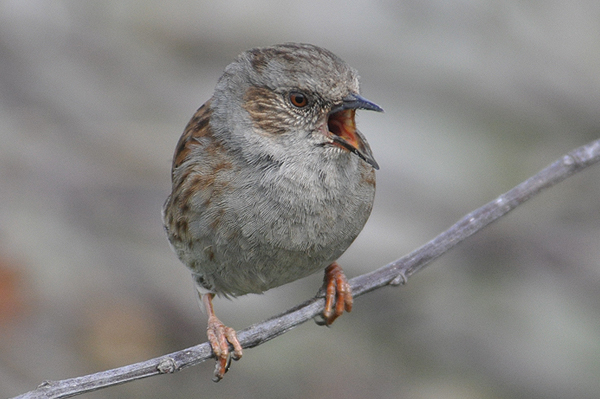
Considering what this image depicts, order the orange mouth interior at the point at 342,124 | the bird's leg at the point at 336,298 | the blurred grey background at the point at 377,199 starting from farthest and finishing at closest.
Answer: the blurred grey background at the point at 377,199 → the bird's leg at the point at 336,298 → the orange mouth interior at the point at 342,124

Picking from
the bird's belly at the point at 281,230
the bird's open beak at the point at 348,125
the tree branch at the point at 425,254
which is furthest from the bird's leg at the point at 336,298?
the bird's open beak at the point at 348,125

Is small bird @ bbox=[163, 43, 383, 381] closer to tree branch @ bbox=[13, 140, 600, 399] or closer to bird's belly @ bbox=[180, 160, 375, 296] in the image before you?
bird's belly @ bbox=[180, 160, 375, 296]

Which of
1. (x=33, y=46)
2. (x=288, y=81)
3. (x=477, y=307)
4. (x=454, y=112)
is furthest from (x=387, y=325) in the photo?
(x=33, y=46)

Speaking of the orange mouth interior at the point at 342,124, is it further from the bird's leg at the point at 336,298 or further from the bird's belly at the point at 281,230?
the bird's leg at the point at 336,298

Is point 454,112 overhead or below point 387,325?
overhead

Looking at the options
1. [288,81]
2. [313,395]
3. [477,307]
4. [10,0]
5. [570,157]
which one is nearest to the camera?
[288,81]

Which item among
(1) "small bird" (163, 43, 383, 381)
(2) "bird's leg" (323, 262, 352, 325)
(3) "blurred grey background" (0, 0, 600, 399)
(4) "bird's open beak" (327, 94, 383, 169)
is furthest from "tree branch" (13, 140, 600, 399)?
(3) "blurred grey background" (0, 0, 600, 399)

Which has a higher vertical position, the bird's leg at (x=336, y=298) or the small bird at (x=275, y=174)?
the small bird at (x=275, y=174)

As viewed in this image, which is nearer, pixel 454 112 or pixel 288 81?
pixel 288 81

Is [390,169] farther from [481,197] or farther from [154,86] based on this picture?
[154,86]
